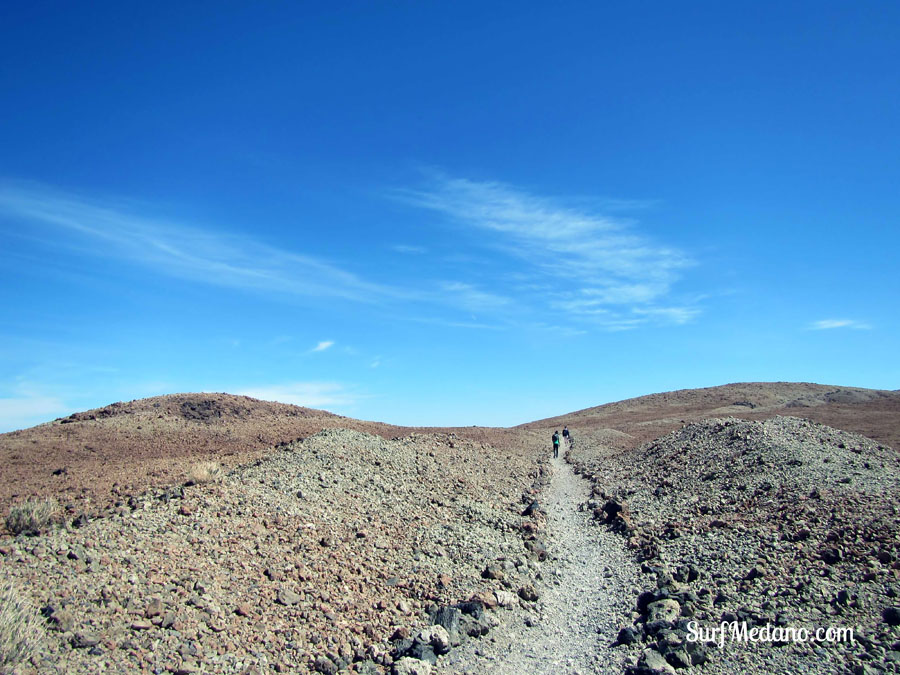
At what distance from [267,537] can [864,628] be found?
10.1m

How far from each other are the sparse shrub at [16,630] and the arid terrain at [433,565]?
2.8 inches

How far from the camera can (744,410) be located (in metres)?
64.4

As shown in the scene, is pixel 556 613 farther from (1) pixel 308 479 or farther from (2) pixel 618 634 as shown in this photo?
(1) pixel 308 479

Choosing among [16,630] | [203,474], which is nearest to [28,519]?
[203,474]

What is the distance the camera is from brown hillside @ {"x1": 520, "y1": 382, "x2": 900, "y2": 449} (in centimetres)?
4174

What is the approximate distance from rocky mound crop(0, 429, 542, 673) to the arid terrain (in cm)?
4

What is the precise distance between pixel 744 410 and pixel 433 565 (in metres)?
64.9

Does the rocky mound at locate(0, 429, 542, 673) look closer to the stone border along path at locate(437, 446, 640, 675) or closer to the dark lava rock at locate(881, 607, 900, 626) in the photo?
the stone border along path at locate(437, 446, 640, 675)

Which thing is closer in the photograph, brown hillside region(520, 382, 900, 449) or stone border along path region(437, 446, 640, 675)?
stone border along path region(437, 446, 640, 675)

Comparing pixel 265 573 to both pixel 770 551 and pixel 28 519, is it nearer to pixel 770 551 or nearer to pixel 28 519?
pixel 28 519

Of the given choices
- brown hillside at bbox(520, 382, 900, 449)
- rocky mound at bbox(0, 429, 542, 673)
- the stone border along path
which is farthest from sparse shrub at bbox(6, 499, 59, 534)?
brown hillside at bbox(520, 382, 900, 449)

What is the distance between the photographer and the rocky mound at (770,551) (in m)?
7.14

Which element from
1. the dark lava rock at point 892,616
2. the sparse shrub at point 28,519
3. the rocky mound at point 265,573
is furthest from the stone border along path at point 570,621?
the sparse shrub at point 28,519

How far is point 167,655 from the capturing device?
21.6 ft
